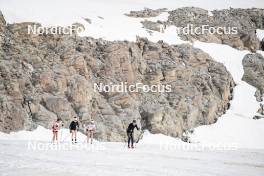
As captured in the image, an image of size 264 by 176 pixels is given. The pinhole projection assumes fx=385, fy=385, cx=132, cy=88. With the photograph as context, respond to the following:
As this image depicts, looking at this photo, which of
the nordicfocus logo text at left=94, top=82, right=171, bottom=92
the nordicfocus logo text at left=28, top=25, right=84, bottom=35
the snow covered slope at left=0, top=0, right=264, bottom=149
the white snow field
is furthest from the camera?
the snow covered slope at left=0, top=0, right=264, bottom=149

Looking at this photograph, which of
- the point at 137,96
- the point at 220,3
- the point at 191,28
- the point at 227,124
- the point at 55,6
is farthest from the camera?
the point at 220,3

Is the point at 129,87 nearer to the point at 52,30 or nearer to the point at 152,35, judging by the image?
the point at 52,30

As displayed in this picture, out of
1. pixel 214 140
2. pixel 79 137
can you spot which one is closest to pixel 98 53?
pixel 79 137

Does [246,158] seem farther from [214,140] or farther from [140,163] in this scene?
[214,140]

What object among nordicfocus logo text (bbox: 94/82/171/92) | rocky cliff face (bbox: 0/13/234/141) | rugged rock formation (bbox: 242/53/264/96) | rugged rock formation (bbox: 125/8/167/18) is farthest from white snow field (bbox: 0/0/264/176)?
nordicfocus logo text (bbox: 94/82/171/92)

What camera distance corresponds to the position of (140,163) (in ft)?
57.6

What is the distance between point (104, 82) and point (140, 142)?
24.6 feet

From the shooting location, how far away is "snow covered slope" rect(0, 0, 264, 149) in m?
43.6

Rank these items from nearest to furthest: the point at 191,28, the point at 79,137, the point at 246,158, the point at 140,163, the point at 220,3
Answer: the point at 140,163, the point at 246,158, the point at 79,137, the point at 191,28, the point at 220,3

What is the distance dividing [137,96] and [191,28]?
20241 mm

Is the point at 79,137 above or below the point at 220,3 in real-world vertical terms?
below

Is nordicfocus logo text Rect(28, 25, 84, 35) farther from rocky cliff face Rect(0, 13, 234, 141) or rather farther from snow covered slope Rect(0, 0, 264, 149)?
snow covered slope Rect(0, 0, 264, 149)

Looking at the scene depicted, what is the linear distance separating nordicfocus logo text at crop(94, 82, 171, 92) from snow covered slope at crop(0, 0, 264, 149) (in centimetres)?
627

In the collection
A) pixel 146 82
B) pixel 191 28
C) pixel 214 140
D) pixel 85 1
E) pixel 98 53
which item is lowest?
pixel 214 140
